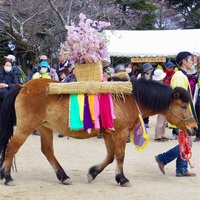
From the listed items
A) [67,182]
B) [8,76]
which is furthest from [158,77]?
[67,182]

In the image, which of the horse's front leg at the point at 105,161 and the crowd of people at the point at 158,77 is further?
the crowd of people at the point at 158,77

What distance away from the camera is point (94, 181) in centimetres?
679

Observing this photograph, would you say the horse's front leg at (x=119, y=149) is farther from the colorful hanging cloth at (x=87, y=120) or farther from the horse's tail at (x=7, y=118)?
the horse's tail at (x=7, y=118)

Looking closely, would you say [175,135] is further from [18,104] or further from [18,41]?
[18,41]

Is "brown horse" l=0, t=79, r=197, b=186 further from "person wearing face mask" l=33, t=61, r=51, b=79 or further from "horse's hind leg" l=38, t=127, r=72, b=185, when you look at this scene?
"person wearing face mask" l=33, t=61, r=51, b=79

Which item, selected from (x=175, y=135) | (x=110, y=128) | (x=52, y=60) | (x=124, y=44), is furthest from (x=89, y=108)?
(x=52, y=60)

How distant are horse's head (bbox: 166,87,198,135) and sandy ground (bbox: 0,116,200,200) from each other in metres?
0.83

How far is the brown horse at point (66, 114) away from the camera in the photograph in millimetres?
6465

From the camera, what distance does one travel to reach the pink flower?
648 cm

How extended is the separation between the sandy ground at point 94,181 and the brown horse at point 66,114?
0.24 m

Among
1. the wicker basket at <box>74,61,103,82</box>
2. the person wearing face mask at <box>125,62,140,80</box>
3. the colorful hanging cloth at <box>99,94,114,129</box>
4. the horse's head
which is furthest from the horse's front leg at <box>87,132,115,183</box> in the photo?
the person wearing face mask at <box>125,62,140,80</box>

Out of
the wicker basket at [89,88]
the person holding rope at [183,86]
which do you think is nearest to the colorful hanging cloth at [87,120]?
the wicker basket at [89,88]

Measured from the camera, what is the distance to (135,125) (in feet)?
22.0

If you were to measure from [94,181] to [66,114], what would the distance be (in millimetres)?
1106
